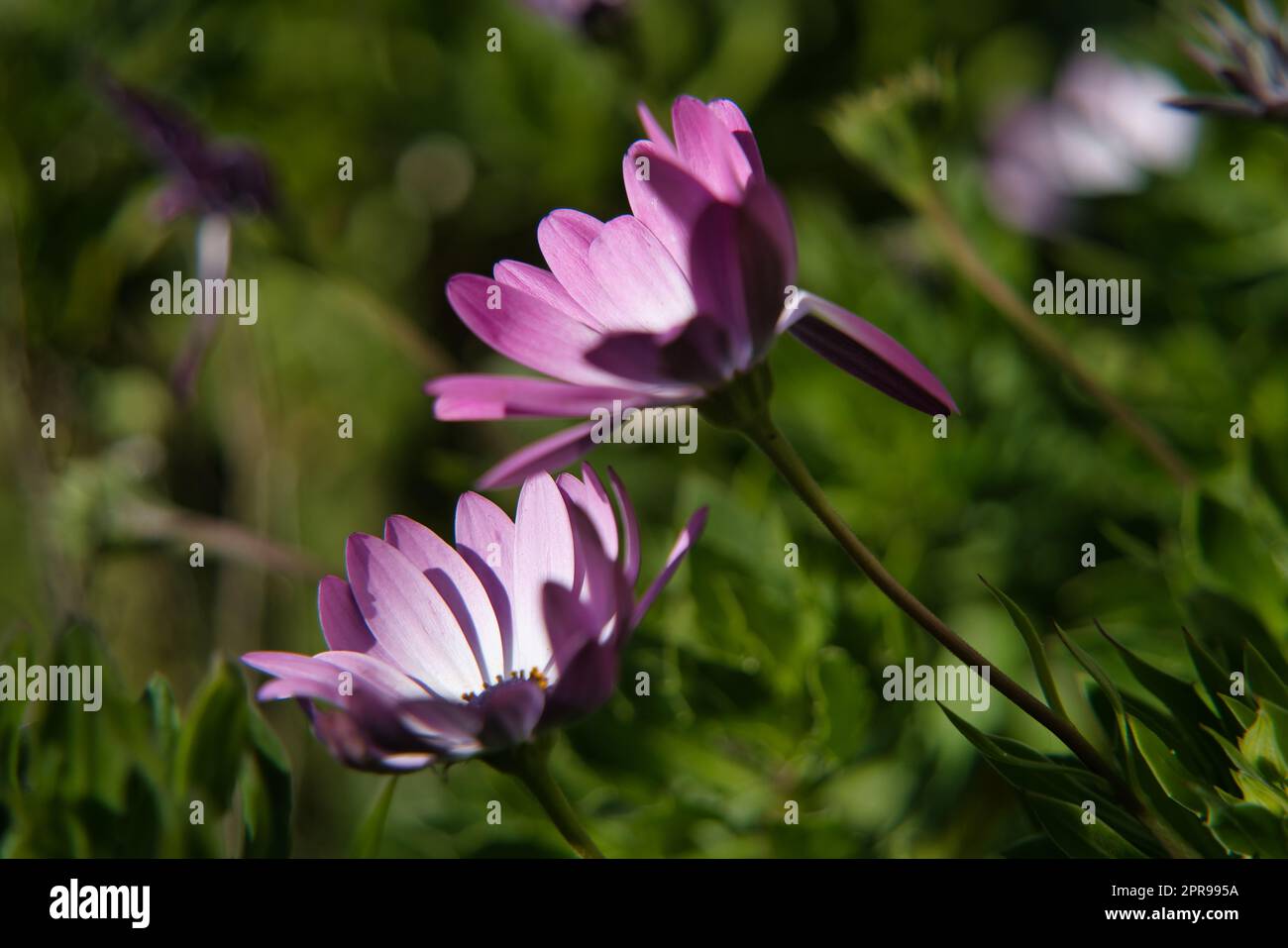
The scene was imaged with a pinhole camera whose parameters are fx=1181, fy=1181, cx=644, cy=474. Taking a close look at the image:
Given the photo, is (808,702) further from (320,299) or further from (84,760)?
(320,299)

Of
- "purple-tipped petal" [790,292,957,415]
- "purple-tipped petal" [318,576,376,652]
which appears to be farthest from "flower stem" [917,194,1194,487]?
"purple-tipped petal" [318,576,376,652]

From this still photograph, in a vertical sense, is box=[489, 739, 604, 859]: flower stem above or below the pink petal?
below

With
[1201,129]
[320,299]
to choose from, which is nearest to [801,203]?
[1201,129]

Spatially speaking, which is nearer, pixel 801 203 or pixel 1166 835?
pixel 1166 835

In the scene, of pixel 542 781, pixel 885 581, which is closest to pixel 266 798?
Answer: pixel 542 781

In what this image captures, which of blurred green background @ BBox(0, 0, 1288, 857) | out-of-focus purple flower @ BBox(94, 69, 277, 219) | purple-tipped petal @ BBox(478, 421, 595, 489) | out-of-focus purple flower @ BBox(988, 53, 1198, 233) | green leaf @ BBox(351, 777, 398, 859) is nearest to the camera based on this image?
purple-tipped petal @ BBox(478, 421, 595, 489)

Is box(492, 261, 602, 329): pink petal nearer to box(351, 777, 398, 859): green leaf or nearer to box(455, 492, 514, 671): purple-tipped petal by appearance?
box(455, 492, 514, 671): purple-tipped petal

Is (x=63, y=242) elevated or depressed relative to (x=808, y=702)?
elevated

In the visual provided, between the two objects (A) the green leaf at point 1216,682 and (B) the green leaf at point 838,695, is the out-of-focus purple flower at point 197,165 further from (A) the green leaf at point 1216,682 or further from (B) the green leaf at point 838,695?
(A) the green leaf at point 1216,682
